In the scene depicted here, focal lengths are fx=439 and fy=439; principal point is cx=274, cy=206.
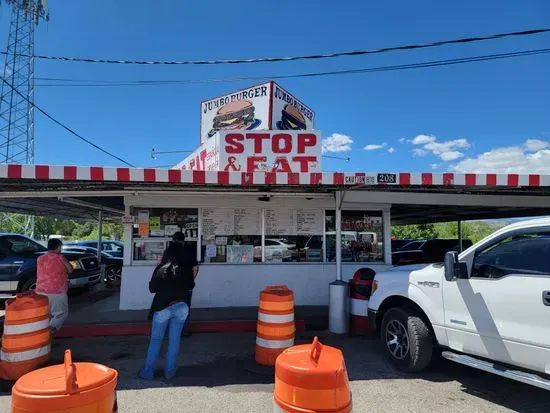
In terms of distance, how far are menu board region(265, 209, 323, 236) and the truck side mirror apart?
5314 millimetres

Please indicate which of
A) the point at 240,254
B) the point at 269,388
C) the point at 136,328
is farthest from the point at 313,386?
the point at 240,254

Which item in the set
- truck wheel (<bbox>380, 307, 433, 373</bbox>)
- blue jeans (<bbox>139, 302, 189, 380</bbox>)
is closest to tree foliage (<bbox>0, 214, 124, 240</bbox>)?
blue jeans (<bbox>139, 302, 189, 380</bbox>)

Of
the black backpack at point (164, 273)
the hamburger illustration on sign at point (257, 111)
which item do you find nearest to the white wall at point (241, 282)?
the black backpack at point (164, 273)

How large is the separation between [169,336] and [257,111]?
898 centimetres

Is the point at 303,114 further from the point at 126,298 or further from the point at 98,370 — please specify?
the point at 98,370

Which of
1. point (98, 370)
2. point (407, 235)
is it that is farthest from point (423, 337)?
point (407, 235)

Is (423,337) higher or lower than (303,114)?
lower

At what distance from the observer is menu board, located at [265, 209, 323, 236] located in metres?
10.1

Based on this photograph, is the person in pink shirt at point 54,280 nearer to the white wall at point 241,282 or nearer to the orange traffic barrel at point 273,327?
the white wall at point 241,282

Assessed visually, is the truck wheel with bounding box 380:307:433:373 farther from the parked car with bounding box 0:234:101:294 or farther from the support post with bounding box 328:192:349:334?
the parked car with bounding box 0:234:101:294

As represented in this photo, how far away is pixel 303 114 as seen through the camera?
1448 cm

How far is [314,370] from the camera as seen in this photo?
261 centimetres

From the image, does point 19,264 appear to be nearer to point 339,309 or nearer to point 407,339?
point 339,309

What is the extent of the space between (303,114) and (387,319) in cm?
968
